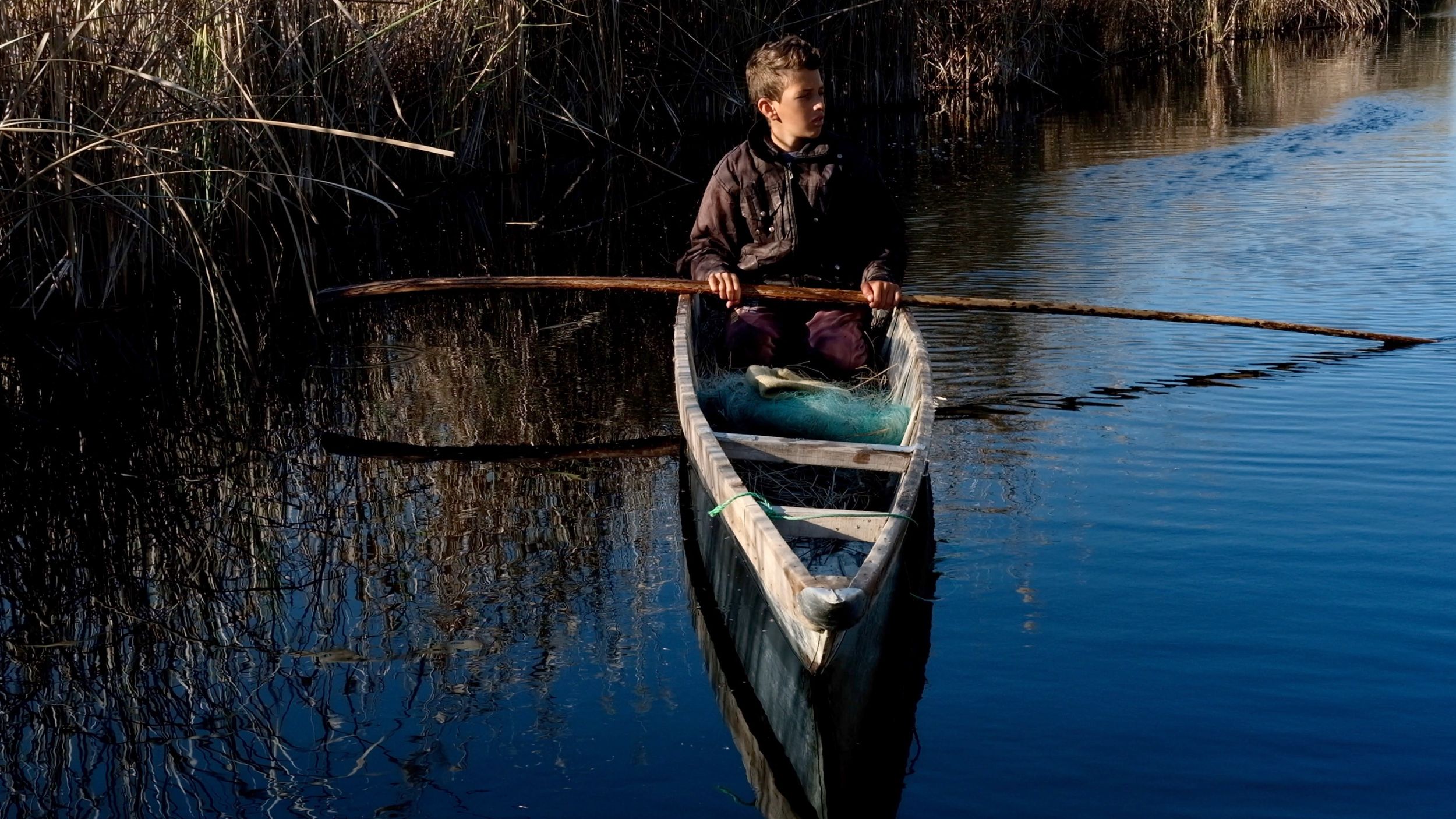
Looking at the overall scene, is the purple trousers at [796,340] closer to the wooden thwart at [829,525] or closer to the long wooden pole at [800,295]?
the long wooden pole at [800,295]

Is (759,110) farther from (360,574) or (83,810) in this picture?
(83,810)

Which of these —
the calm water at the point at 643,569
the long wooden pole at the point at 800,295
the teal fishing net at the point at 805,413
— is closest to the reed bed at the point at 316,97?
the long wooden pole at the point at 800,295

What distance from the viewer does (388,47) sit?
28.6 feet

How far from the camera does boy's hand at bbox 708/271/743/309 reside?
4.95 metres

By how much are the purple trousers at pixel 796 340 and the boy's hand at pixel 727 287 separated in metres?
0.27

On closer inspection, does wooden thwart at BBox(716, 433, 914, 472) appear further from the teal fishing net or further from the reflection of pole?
the reflection of pole

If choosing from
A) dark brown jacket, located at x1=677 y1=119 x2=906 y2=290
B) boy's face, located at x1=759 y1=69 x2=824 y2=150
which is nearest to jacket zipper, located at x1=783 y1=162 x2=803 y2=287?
dark brown jacket, located at x1=677 y1=119 x2=906 y2=290

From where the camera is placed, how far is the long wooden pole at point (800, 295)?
5.04 m

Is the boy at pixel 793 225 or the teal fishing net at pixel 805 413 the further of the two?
the boy at pixel 793 225

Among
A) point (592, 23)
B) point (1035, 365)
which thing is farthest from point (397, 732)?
point (592, 23)

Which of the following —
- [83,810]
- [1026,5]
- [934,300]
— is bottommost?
[83,810]

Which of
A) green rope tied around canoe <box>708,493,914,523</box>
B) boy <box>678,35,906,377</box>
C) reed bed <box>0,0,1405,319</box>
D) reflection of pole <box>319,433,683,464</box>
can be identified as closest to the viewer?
green rope tied around canoe <box>708,493,914,523</box>

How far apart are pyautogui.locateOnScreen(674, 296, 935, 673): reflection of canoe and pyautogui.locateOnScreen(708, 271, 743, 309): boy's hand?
0.19 meters

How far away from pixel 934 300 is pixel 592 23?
6.30 meters
